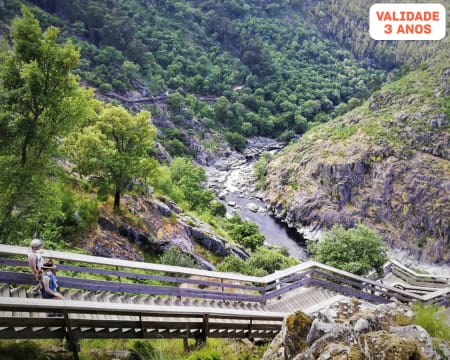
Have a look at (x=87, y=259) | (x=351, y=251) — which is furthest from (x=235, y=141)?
(x=87, y=259)

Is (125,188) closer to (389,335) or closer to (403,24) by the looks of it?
(389,335)

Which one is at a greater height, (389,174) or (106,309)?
(106,309)

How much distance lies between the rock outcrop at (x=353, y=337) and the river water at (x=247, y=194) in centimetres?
3949

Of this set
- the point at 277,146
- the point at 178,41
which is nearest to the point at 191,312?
the point at 277,146

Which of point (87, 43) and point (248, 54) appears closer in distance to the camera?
point (87, 43)

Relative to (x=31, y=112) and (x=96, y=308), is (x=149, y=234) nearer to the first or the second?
(x=31, y=112)

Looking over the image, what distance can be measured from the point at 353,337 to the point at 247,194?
56049 millimetres

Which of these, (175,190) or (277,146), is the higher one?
(175,190)

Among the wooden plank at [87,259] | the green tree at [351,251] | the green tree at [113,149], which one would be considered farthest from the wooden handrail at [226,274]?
the green tree at [113,149]

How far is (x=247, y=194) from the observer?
205ft

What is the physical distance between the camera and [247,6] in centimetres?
13212

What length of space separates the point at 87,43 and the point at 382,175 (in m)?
60.7

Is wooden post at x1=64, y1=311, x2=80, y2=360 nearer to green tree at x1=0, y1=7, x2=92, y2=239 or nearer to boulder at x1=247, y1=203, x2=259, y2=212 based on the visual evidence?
green tree at x1=0, y1=7, x2=92, y2=239

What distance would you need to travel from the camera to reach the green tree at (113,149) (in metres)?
20.4
